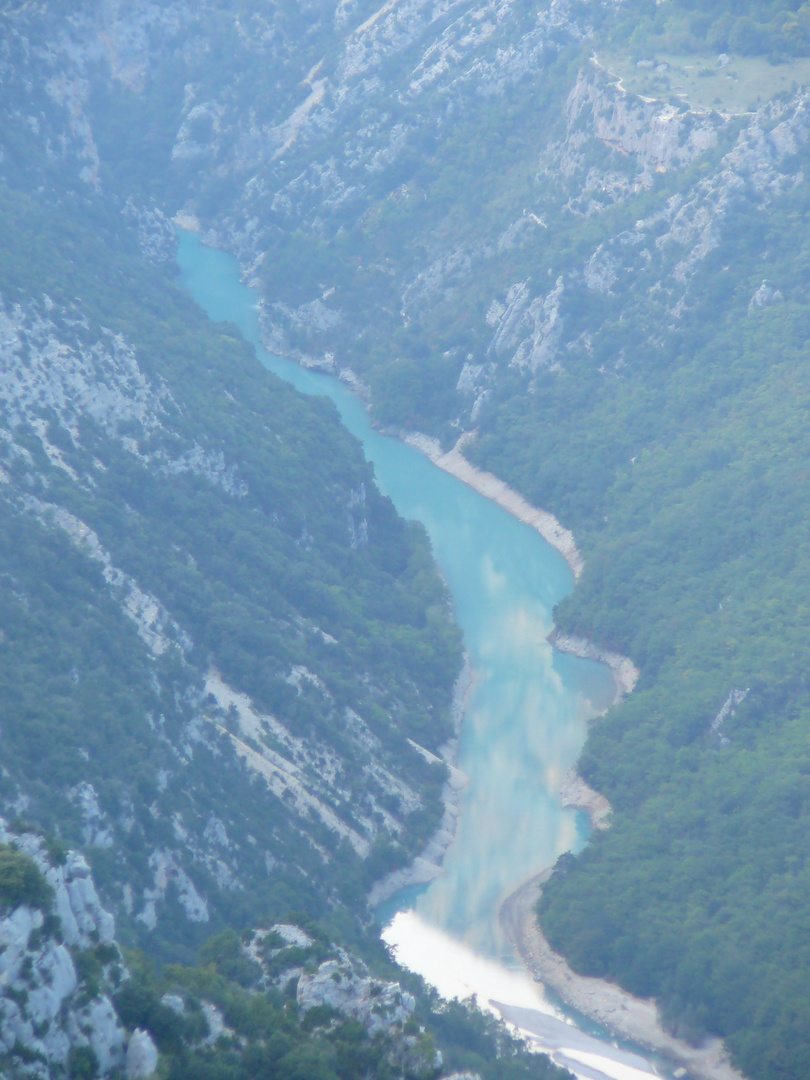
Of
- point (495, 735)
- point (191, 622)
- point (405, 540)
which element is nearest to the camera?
point (191, 622)

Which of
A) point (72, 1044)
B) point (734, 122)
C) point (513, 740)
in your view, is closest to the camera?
point (72, 1044)

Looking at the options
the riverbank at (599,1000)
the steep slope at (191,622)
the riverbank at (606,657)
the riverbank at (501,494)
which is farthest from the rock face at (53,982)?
the riverbank at (501,494)

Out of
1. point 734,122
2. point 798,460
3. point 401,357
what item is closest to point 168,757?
point 798,460

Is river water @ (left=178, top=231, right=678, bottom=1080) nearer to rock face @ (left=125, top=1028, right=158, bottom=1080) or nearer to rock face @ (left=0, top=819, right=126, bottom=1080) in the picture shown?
rock face @ (left=125, top=1028, right=158, bottom=1080)

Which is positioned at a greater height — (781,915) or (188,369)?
(188,369)

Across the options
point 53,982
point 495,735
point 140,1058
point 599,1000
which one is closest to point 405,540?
point 495,735

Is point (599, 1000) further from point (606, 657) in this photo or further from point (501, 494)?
point (501, 494)

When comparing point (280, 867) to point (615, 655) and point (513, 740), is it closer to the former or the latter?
point (513, 740)
